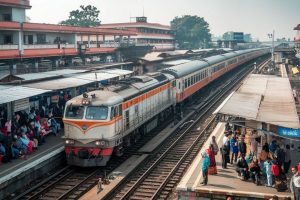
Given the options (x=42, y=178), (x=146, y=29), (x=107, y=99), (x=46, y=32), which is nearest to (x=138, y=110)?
(x=107, y=99)

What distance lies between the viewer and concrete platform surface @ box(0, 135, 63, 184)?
15880 mm

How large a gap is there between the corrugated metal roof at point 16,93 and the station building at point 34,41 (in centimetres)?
932

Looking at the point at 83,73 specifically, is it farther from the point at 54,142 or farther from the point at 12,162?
the point at 12,162

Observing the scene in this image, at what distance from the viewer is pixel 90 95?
61.8 feet

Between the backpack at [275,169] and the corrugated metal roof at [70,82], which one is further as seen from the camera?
the corrugated metal roof at [70,82]

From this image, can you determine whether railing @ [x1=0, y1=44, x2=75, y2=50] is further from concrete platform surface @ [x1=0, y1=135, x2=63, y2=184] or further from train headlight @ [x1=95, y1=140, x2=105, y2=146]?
train headlight @ [x1=95, y1=140, x2=105, y2=146]

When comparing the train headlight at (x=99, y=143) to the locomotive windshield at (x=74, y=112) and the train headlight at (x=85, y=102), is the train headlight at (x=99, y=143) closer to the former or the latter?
the locomotive windshield at (x=74, y=112)

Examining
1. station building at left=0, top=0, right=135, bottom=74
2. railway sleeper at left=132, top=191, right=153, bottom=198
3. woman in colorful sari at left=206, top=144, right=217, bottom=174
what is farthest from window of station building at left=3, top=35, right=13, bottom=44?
woman in colorful sari at left=206, top=144, right=217, bottom=174

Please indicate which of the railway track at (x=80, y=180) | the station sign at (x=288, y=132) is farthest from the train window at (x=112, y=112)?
the station sign at (x=288, y=132)

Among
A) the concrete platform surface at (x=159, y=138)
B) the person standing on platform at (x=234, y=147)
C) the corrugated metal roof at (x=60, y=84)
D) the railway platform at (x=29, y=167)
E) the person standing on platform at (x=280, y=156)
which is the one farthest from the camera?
the concrete platform surface at (x=159, y=138)

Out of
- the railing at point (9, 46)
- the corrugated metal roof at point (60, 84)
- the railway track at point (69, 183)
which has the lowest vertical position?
the railway track at point (69, 183)

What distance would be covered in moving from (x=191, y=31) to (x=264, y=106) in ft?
344

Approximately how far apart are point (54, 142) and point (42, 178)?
3.38m

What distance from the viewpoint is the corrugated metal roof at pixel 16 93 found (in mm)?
17302
